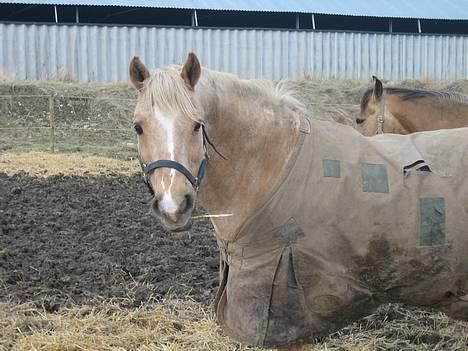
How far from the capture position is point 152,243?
628 cm

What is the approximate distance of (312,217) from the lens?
289cm

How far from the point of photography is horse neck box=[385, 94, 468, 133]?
6.20 m

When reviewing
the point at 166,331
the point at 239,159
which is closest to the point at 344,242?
the point at 239,159

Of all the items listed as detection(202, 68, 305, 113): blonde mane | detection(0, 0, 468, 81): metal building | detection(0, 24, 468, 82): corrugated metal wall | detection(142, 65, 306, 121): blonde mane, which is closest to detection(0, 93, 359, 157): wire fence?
detection(0, 24, 468, 82): corrugated metal wall

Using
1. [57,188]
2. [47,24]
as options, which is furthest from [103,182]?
[47,24]

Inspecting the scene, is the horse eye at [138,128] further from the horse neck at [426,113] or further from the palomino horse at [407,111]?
the horse neck at [426,113]

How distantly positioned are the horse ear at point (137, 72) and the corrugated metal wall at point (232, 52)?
44.1ft

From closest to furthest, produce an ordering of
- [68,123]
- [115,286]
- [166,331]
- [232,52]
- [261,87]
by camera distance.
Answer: [261,87], [166,331], [115,286], [68,123], [232,52]

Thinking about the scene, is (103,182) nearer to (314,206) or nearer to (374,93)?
(374,93)

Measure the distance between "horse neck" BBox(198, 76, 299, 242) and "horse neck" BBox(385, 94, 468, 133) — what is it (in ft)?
11.8

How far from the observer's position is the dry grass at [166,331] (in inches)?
163

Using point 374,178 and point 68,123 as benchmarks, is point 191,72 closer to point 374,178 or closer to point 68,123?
point 374,178

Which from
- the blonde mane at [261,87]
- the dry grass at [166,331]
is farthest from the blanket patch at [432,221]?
the dry grass at [166,331]

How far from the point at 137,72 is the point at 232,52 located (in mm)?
14669
